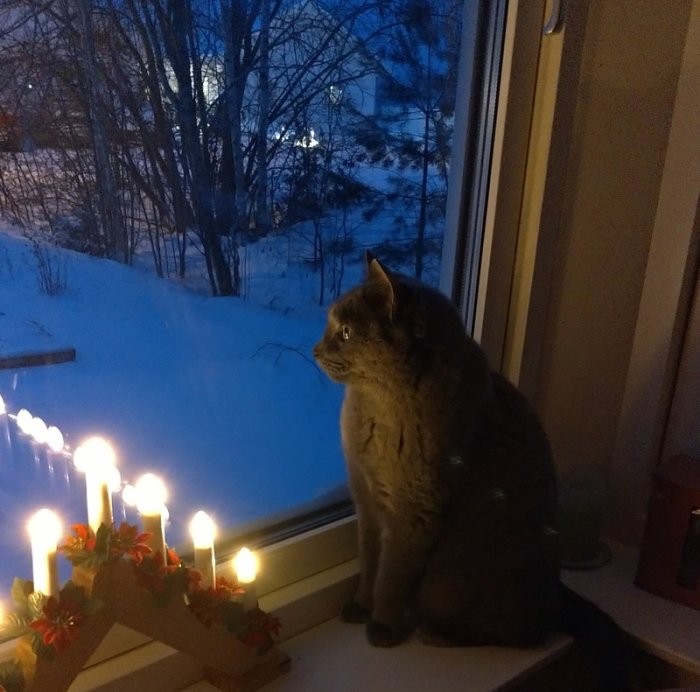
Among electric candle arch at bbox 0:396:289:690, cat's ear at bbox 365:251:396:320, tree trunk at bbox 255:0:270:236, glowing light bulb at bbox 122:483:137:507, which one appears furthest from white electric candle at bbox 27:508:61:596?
tree trunk at bbox 255:0:270:236

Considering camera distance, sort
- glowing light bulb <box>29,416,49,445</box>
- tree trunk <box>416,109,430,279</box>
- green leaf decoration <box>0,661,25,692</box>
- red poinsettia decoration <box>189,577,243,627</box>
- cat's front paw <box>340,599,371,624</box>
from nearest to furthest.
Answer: green leaf decoration <box>0,661,25,692</box>
red poinsettia decoration <box>189,577,243,627</box>
glowing light bulb <box>29,416,49,445</box>
cat's front paw <box>340,599,371,624</box>
tree trunk <box>416,109,430,279</box>

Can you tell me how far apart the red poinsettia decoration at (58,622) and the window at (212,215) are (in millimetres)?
289

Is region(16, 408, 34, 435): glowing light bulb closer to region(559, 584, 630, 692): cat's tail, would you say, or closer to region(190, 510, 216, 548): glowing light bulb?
region(190, 510, 216, 548): glowing light bulb

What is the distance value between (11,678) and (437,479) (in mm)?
543

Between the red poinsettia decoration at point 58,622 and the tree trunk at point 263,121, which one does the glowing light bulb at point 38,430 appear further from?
the tree trunk at point 263,121

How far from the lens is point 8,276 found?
87 centimetres

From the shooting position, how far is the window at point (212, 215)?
2.88 ft

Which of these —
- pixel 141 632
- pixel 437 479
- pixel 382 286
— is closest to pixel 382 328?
pixel 382 286

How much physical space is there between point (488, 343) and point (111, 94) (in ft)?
2.52

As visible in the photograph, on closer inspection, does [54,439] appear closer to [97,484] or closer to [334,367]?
[97,484]

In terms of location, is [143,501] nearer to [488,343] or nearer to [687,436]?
[488,343]

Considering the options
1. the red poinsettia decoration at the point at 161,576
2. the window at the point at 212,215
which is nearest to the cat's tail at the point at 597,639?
the window at the point at 212,215

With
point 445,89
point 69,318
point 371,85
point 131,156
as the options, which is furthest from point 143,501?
point 445,89

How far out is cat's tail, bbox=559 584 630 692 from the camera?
40.1 inches
